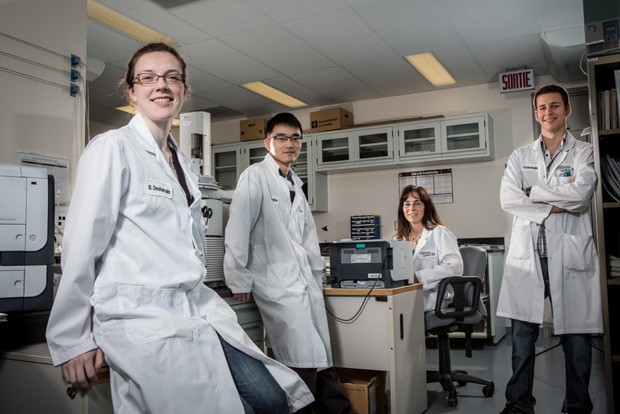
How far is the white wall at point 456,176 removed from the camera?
562 cm

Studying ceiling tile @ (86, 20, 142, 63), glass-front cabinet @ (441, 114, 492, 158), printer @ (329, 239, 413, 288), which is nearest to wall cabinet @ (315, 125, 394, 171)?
glass-front cabinet @ (441, 114, 492, 158)

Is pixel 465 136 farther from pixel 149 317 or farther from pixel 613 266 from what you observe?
pixel 149 317

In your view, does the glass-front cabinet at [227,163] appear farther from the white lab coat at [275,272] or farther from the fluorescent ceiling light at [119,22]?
the white lab coat at [275,272]

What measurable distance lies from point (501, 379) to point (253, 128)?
4.17 meters

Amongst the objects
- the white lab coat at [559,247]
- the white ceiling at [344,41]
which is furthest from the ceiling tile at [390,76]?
the white lab coat at [559,247]

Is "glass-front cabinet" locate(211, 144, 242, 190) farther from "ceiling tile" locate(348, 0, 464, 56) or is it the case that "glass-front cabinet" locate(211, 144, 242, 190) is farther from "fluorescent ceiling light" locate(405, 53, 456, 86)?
"ceiling tile" locate(348, 0, 464, 56)

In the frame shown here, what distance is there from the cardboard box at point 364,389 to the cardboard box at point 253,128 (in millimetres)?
4097

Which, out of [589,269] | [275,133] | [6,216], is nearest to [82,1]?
[275,133]

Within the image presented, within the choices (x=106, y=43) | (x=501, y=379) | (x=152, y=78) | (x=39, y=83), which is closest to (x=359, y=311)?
(x=501, y=379)

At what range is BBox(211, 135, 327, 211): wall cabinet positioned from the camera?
6273 millimetres

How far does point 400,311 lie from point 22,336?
1741 millimetres

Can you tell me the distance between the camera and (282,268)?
7.97 ft

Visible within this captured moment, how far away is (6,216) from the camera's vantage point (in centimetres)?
154

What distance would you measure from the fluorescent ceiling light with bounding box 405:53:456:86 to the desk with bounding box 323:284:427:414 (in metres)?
2.84
